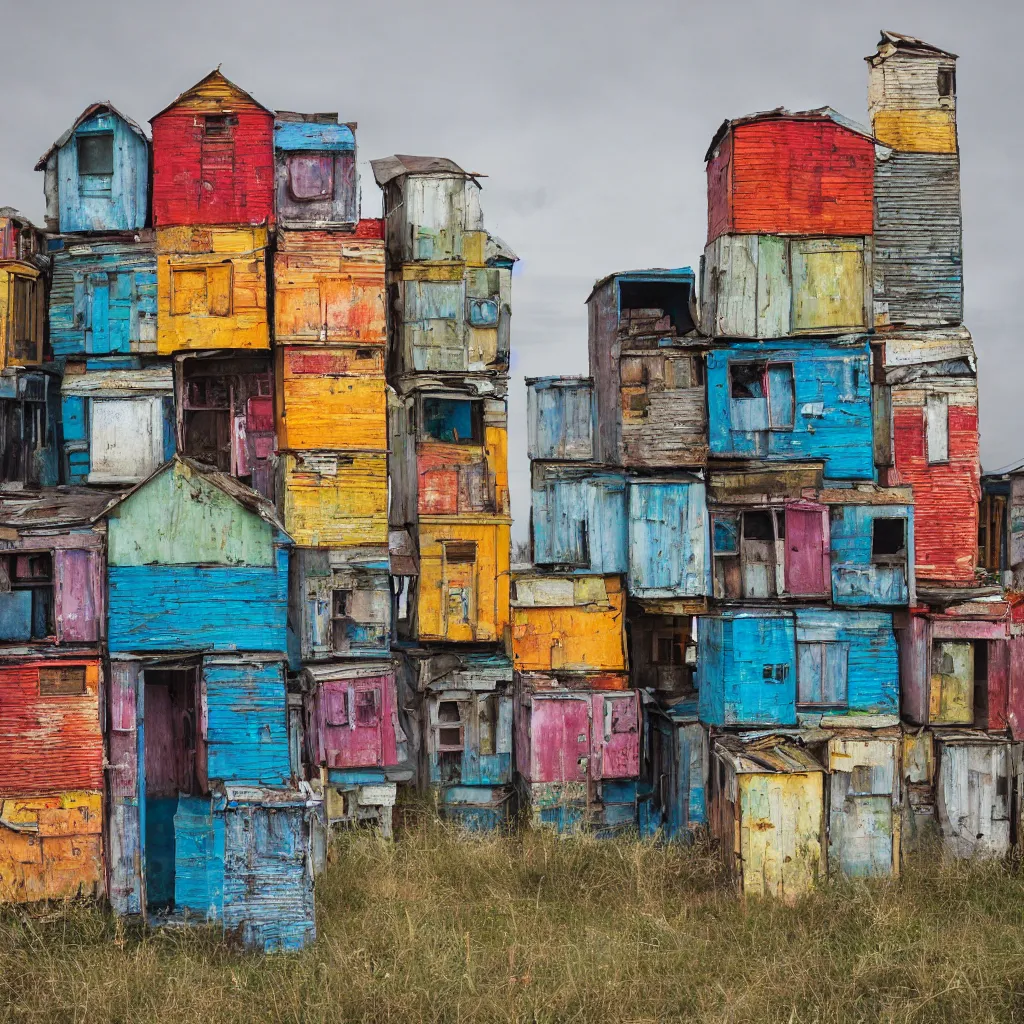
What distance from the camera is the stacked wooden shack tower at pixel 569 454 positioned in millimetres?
21156

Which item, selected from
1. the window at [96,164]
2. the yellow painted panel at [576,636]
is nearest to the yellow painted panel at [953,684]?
the yellow painted panel at [576,636]

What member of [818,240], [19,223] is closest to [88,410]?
[19,223]

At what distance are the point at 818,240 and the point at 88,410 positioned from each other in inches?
546

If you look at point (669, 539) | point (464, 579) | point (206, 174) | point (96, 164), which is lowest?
point (464, 579)

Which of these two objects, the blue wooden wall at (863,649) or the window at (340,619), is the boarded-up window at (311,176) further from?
the blue wooden wall at (863,649)

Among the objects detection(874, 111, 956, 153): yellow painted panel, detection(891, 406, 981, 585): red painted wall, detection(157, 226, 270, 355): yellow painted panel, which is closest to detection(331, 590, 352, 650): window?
detection(157, 226, 270, 355): yellow painted panel

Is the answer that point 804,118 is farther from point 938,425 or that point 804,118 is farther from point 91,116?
point 91,116

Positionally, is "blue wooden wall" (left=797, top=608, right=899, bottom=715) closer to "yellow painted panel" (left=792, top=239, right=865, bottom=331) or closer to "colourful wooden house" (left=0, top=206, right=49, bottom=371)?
"yellow painted panel" (left=792, top=239, right=865, bottom=331)

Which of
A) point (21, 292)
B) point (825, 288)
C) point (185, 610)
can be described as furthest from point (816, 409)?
point (21, 292)

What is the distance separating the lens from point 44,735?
1717cm

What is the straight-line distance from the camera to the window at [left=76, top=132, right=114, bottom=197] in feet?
77.6

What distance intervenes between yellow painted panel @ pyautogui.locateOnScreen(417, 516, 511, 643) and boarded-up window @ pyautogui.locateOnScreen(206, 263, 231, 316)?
5.44m

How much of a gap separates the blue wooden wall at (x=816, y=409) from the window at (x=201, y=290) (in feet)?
29.7

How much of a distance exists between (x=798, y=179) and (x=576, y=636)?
938 centimetres
